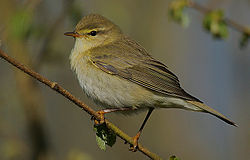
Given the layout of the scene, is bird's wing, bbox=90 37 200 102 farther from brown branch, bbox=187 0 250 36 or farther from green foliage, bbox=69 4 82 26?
brown branch, bbox=187 0 250 36

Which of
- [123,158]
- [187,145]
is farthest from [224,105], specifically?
[123,158]

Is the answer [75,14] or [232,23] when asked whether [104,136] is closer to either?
[232,23]

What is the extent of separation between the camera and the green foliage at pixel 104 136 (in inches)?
131

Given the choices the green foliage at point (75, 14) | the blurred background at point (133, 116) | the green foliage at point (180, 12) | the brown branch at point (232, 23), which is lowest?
the blurred background at point (133, 116)

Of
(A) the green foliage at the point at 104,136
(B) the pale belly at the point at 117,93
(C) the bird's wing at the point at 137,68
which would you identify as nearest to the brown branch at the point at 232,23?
(C) the bird's wing at the point at 137,68

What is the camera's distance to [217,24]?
4.25 m

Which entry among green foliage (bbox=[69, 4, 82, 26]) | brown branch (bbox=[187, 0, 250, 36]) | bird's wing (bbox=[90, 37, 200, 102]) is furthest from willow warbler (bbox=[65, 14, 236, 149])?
brown branch (bbox=[187, 0, 250, 36])

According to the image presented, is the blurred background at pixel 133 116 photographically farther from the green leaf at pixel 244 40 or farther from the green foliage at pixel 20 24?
the green leaf at pixel 244 40

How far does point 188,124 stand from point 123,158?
50.4 inches

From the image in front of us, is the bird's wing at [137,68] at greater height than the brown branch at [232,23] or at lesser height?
lesser

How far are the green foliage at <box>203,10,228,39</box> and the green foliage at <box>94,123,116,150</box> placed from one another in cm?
167

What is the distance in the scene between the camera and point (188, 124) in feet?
22.6

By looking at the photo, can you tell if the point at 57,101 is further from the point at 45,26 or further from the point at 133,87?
the point at 133,87

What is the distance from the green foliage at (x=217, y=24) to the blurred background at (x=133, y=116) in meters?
0.96
